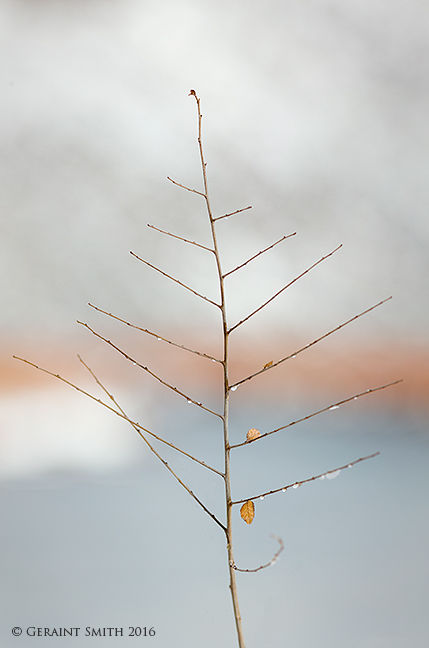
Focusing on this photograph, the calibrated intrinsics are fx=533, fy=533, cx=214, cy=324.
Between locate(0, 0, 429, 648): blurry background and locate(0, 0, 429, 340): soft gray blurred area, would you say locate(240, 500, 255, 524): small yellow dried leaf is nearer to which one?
locate(0, 0, 429, 648): blurry background

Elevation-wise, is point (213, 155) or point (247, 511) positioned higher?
point (213, 155)

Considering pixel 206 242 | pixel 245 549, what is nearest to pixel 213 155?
pixel 206 242

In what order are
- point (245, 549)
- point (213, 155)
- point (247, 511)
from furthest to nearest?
point (213, 155) < point (245, 549) < point (247, 511)

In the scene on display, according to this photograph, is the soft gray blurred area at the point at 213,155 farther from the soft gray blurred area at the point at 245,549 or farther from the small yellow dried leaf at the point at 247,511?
the small yellow dried leaf at the point at 247,511

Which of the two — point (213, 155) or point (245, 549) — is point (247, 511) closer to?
point (245, 549)

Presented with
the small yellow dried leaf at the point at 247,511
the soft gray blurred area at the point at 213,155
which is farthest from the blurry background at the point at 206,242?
the small yellow dried leaf at the point at 247,511

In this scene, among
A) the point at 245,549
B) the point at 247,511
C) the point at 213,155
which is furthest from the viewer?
the point at 213,155

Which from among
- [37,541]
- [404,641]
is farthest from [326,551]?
[37,541]
